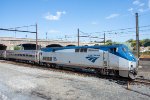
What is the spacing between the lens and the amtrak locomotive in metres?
19.8

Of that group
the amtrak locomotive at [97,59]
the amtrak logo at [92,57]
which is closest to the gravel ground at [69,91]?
the amtrak locomotive at [97,59]

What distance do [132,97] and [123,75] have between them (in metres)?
6.56

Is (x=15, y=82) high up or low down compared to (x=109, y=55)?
down

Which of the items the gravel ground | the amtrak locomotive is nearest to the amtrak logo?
the amtrak locomotive

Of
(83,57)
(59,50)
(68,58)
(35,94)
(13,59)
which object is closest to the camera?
(35,94)

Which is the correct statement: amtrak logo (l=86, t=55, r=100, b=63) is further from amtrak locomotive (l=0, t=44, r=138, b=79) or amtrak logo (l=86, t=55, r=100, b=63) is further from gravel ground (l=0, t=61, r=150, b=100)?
gravel ground (l=0, t=61, r=150, b=100)

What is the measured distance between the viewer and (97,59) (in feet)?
74.3

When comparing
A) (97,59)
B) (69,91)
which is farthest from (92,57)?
(69,91)

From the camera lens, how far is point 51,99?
1369cm

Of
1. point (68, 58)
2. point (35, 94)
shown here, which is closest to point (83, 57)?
point (68, 58)

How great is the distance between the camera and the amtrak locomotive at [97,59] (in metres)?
19.8

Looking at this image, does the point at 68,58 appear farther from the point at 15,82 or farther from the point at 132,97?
the point at 132,97

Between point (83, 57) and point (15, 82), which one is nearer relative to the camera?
point (15, 82)

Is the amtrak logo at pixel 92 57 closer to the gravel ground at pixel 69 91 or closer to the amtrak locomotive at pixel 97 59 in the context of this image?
the amtrak locomotive at pixel 97 59
